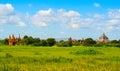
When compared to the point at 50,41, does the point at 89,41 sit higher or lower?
lower

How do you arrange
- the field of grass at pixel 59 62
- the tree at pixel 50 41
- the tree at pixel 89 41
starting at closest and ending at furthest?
the field of grass at pixel 59 62, the tree at pixel 50 41, the tree at pixel 89 41

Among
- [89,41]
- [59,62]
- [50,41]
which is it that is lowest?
[59,62]

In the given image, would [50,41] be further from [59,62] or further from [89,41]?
[59,62]

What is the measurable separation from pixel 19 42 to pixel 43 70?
63422mm

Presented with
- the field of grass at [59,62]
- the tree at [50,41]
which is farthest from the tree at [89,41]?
the field of grass at [59,62]

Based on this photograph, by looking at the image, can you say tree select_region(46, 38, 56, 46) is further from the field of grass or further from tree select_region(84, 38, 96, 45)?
the field of grass

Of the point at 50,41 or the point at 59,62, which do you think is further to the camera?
the point at 50,41

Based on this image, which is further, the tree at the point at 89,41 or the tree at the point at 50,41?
the tree at the point at 89,41

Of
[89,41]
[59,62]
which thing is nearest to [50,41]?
[89,41]

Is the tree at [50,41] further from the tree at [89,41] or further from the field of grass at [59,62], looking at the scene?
the field of grass at [59,62]

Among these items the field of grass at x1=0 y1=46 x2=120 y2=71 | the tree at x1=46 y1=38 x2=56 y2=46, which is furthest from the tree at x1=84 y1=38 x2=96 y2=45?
the field of grass at x1=0 y1=46 x2=120 y2=71

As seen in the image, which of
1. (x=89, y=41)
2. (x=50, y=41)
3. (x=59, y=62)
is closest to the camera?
(x=59, y=62)

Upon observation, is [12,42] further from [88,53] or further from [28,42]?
[88,53]

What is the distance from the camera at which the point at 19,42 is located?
77312 mm
